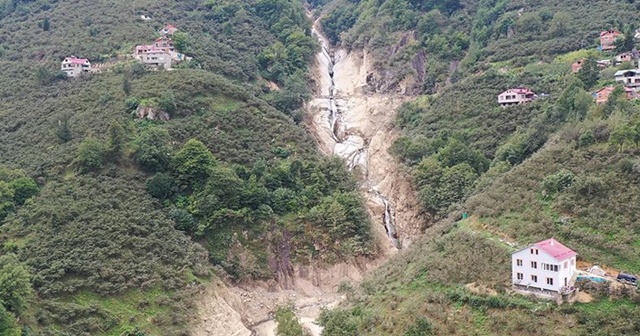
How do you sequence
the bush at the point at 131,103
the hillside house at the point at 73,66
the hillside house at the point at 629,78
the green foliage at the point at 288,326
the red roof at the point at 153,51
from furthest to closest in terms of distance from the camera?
1. the red roof at the point at 153,51
2. the hillside house at the point at 73,66
3. the bush at the point at 131,103
4. the hillside house at the point at 629,78
5. the green foliage at the point at 288,326

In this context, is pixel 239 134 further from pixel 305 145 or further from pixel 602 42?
pixel 602 42

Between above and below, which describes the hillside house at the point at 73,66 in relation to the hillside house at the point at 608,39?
above

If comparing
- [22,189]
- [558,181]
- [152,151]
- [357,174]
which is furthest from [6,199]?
[558,181]

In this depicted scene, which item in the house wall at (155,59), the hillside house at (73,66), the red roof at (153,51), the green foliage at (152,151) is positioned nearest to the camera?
the green foliage at (152,151)

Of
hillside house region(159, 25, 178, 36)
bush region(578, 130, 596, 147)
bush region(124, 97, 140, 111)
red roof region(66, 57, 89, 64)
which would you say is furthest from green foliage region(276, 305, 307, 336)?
hillside house region(159, 25, 178, 36)

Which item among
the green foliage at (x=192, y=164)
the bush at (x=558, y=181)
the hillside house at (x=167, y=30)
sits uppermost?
the hillside house at (x=167, y=30)

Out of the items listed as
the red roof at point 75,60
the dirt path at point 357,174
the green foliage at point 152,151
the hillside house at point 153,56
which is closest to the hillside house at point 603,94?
the dirt path at point 357,174

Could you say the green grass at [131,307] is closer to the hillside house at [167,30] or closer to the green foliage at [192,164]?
the green foliage at [192,164]

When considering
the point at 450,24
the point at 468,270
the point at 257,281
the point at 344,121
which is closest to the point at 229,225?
the point at 257,281
